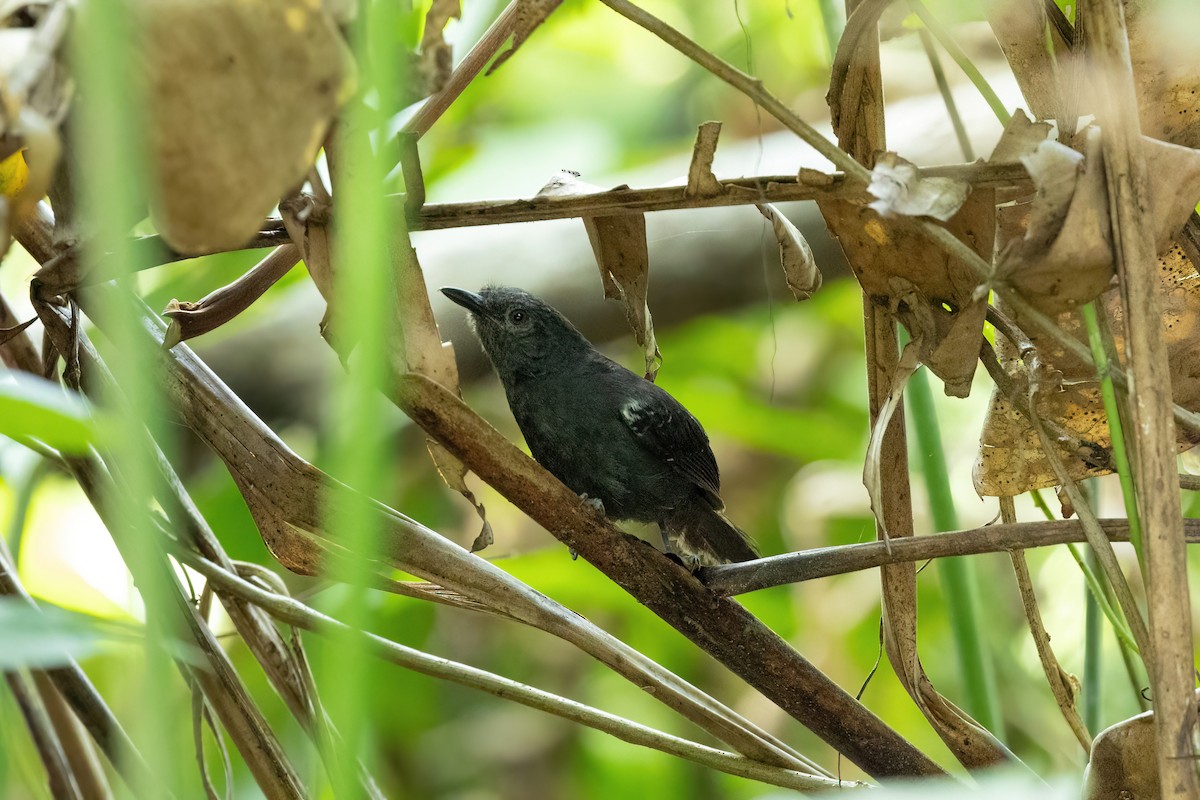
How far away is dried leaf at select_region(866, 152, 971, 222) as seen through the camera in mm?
1083

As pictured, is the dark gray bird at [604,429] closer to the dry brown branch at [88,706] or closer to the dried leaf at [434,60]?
the dry brown branch at [88,706]

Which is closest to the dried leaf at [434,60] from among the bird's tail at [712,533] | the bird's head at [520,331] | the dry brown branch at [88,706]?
the dry brown branch at [88,706]

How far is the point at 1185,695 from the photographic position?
3.10ft

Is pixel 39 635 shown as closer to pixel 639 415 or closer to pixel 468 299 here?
pixel 639 415

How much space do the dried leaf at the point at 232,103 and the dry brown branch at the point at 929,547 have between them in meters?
0.77

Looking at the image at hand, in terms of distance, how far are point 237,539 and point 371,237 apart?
2.21 metres

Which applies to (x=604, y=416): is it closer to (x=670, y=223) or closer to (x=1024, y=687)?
(x=670, y=223)

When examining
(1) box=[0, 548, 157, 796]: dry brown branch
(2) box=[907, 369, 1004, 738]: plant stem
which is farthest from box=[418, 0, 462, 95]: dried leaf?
(2) box=[907, 369, 1004, 738]: plant stem

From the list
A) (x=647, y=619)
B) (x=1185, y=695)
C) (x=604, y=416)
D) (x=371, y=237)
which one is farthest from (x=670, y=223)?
(x=371, y=237)

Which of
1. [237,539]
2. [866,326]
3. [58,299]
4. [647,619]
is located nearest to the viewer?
[58,299]

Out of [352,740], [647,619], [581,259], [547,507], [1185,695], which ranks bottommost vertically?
[352,740]

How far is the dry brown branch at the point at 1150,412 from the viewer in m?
0.94

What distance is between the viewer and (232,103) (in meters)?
0.80

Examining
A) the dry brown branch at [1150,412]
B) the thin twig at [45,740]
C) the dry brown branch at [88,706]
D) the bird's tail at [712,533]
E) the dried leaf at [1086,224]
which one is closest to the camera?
the dry brown branch at [1150,412]
